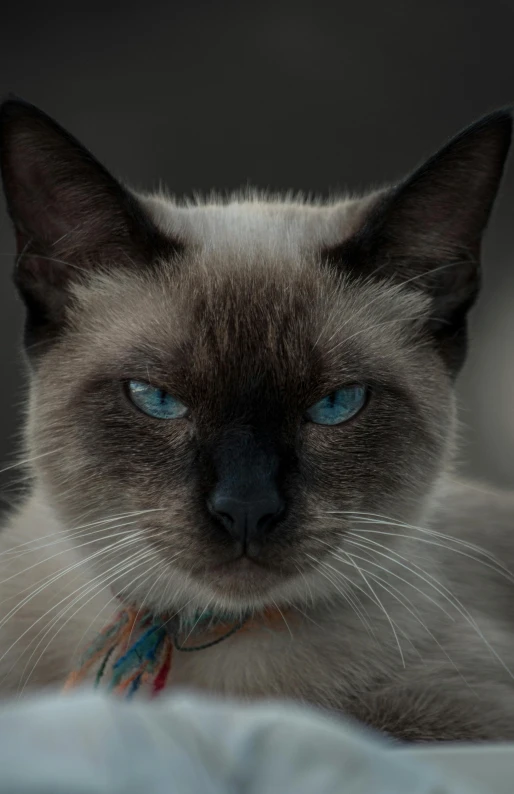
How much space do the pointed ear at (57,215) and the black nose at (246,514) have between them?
385mm

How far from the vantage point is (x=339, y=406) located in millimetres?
1147

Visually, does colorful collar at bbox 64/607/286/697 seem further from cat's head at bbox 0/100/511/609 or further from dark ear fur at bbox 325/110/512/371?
dark ear fur at bbox 325/110/512/371

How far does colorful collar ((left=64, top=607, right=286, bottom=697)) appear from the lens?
108 centimetres

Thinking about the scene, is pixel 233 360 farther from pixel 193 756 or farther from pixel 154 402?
pixel 193 756

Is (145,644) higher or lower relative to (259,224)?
lower

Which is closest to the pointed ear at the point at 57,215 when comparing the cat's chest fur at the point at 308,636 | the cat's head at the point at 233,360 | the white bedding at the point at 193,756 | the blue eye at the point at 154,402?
the cat's head at the point at 233,360

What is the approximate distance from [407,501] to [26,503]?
589 millimetres

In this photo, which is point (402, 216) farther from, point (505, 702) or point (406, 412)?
point (505, 702)

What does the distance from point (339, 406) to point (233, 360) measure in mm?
139

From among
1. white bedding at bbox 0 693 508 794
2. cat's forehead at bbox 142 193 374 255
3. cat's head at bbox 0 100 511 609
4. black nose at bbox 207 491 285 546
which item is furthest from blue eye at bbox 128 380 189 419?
white bedding at bbox 0 693 508 794

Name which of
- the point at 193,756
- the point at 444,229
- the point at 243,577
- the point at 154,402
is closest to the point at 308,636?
the point at 243,577

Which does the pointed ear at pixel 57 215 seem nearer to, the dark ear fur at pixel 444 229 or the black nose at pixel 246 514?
the dark ear fur at pixel 444 229

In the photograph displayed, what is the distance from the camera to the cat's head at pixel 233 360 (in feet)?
3.43

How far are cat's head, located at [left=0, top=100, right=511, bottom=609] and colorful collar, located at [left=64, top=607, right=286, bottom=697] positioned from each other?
0.15 ft
